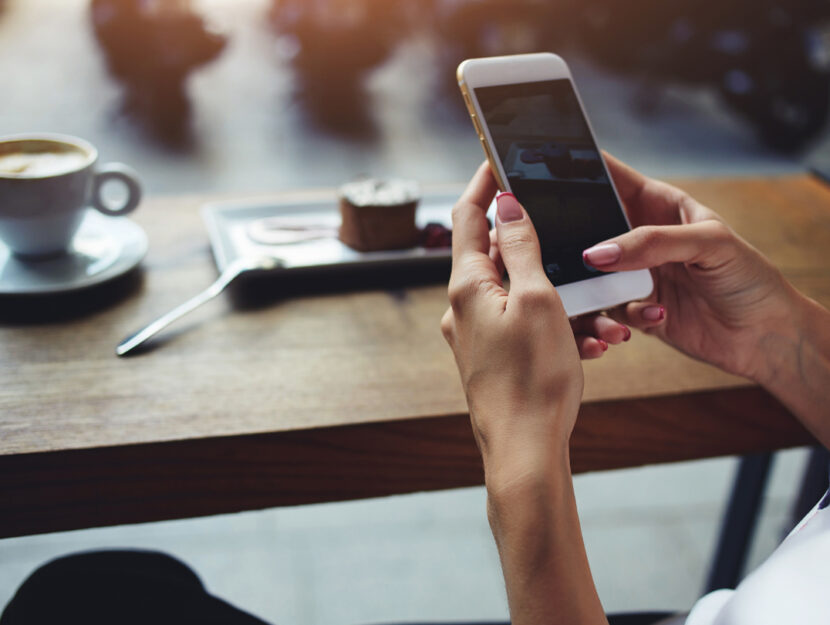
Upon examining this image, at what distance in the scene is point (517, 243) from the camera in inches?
21.0

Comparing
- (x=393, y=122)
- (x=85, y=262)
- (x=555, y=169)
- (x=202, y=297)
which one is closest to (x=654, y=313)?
(x=555, y=169)

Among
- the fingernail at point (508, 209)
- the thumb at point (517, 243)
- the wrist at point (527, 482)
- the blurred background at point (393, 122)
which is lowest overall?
the blurred background at point (393, 122)

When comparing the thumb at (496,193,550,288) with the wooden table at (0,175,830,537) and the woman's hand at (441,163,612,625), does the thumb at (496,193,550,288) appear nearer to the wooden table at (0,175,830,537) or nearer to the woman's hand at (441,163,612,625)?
the woman's hand at (441,163,612,625)

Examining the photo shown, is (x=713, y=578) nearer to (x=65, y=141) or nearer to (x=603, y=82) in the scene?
(x=65, y=141)

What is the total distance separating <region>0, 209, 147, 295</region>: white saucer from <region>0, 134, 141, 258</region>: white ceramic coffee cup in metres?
0.02

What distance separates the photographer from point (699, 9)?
245 cm

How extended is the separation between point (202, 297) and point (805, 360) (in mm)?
562

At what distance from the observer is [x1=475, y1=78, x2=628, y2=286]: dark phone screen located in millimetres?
608

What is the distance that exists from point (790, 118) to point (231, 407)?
9.44 feet

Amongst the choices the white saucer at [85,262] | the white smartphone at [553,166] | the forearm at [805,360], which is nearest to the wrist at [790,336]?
the forearm at [805,360]

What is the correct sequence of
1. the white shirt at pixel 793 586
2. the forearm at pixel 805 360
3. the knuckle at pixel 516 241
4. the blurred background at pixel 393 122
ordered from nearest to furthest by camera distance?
the white shirt at pixel 793 586 → the knuckle at pixel 516 241 → the forearm at pixel 805 360 → the blurred background at pixel 393 122

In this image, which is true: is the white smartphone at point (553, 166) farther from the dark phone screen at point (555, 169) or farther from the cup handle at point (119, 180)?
the cup handle at point (119, 180)

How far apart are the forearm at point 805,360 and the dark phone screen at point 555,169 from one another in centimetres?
16

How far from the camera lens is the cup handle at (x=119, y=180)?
0.81 meters
